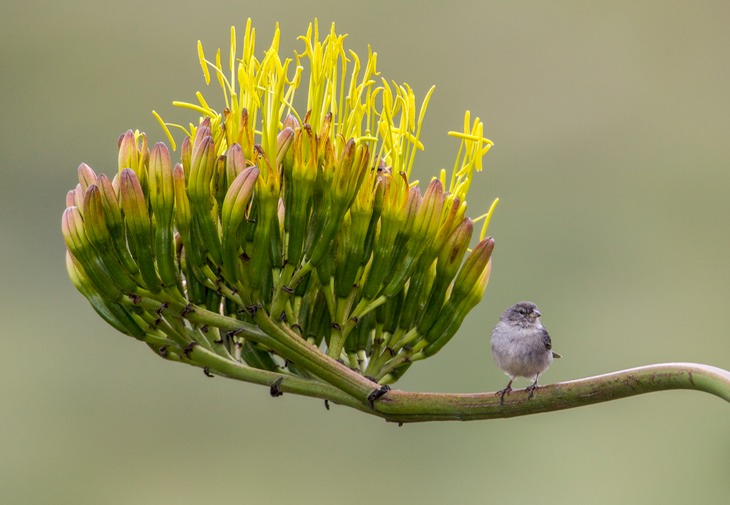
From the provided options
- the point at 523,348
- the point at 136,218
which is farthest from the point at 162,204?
the point at 523,348

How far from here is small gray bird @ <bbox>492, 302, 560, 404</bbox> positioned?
2.50m

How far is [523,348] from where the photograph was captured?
8.22 ft

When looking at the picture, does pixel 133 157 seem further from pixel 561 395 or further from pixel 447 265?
pixel 561 395

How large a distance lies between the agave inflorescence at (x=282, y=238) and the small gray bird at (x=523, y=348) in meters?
0.61

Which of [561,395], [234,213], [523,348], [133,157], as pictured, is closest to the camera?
[561,395]

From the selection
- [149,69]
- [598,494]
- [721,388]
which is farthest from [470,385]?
[721,388]

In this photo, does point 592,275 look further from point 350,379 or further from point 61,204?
point 350,379

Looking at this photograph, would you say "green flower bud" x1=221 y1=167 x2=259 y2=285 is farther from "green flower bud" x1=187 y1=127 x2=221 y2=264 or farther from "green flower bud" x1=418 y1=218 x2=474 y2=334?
"green flower bud" x1=418 y1=218 x2=474 y2=334

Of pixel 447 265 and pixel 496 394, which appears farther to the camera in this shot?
pixel 447 265

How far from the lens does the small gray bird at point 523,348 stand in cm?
250

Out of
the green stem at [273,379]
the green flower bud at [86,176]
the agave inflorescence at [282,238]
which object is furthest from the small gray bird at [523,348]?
the green flower bud at [86,176]

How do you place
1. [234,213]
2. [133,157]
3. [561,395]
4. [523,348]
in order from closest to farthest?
[561,395]
[234,213]
[133,157]
[523,348]

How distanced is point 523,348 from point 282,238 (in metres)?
0.88

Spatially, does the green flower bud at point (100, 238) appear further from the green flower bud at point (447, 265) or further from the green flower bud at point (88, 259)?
the green flower bud at point (447, 265)
